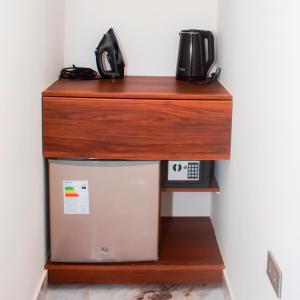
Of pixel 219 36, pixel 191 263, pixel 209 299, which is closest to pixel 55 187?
pixel 191 263

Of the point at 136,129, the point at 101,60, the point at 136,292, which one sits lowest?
the point at 136,292

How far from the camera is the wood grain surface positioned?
2.02m

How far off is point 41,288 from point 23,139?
72 centimetres

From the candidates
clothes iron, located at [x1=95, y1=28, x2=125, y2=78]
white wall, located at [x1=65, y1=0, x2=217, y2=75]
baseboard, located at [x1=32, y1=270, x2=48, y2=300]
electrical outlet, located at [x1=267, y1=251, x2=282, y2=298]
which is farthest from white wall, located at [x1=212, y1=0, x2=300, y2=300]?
baseboard, located at [x1=32, y1=270, x2=48, y2=300]

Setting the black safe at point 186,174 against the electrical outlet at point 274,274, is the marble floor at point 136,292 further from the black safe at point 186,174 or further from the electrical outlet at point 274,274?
the electrical outlet at point 274,274

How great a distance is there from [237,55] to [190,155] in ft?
1.55

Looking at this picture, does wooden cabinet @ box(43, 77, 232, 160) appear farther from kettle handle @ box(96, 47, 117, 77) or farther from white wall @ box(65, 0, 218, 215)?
white wall @ box(65, 0, 218, 215)

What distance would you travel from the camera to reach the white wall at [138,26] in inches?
97.4

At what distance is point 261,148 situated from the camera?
1.50 m

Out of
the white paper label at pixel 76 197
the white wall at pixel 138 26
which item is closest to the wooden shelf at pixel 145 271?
the white paper label at pixel 76 197

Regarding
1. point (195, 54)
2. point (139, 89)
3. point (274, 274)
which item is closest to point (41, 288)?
point (139, 89)

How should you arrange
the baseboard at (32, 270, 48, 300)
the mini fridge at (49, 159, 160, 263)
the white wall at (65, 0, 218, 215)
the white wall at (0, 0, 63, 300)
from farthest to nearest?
1. the white wall at (65, 0, 218, 215)
2. the mini fridge at (49, 159, 160, 263)
3. the baseboard at (32, 270, 48, 300)
4. the white wall at (0, 0, 63, 300)

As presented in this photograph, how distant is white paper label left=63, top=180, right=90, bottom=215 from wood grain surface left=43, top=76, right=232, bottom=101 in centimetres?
39

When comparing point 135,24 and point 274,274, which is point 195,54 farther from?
point 274,274
